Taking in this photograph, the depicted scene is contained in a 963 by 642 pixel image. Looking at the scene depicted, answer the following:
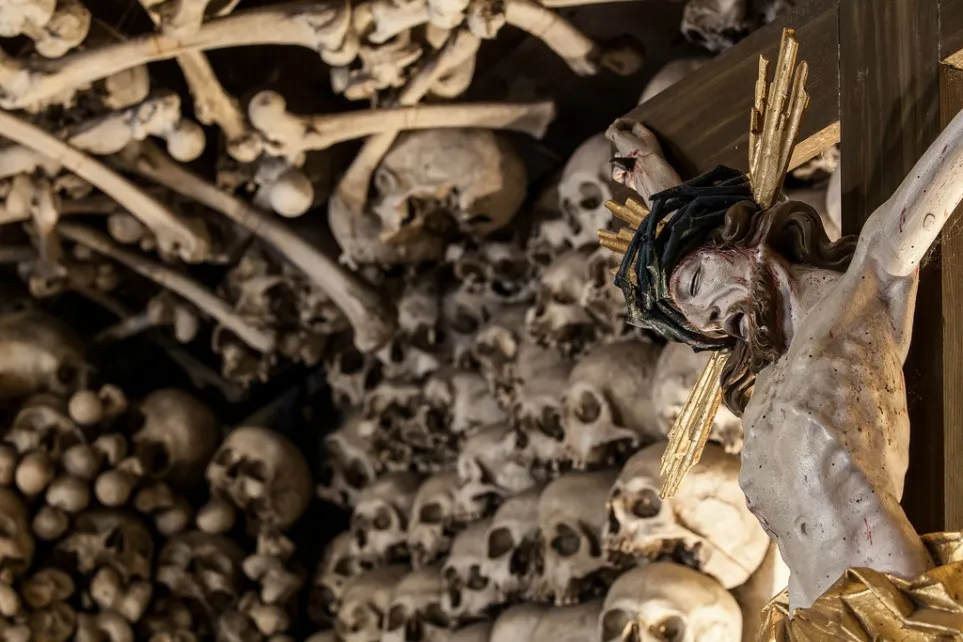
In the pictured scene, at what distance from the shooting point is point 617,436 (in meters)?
2.23

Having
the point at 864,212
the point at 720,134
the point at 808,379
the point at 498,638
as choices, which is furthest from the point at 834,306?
the point at 498,638

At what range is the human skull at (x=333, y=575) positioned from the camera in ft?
9.11

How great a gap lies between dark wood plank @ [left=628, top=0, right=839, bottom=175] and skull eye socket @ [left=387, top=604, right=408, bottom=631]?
3.49 feet

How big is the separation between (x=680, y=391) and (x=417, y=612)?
66 cm

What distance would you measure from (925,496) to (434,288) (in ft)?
5.03

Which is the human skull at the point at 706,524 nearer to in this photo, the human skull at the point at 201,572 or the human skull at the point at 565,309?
the human skull at the point at 565,309

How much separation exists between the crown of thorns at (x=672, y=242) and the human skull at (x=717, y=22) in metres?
0.77

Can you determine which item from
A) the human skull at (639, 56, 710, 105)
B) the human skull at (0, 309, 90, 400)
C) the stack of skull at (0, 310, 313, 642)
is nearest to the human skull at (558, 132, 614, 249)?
the human skull at (639, 56, 710, 105)

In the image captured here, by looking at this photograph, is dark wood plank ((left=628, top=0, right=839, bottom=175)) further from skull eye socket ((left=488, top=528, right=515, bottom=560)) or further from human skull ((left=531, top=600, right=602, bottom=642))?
skull eye socket ((left=488, top=528, right=515, bottom=560))

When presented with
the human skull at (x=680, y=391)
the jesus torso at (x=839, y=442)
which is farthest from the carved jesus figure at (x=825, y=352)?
the human skull at (x=680, y=391)

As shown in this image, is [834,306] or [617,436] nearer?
[834,306]

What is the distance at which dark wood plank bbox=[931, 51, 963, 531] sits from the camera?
1.28 m

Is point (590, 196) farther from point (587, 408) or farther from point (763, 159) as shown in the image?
point (763, 159)

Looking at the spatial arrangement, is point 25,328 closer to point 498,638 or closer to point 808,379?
point 498,638
